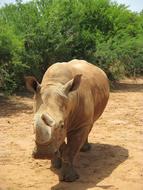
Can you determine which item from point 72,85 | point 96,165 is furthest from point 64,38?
point 72,85

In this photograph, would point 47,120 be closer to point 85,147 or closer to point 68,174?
point 68,174

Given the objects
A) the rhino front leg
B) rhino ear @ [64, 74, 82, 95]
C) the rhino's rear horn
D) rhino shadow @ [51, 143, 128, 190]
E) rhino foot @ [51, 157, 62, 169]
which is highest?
rhino ear @ [64, 74, 82, 95]

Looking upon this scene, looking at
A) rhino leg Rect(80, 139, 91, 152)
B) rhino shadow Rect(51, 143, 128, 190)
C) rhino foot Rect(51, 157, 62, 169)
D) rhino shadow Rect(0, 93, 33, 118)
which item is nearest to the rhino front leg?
rhino shadow Rect(51, 143, 128, 190)

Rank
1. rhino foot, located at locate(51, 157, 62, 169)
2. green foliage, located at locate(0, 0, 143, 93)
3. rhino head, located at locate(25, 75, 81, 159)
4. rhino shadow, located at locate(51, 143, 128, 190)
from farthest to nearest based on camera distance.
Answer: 1. green foliage, located at locate(0, 0, 143, 93)
2. rhino foot, located at locate(51, 157, 62, 169)
3. rhino shadow, located at locate(51, 143, 128, 190)
4. rhino head, located at locate(25, 75, 81, 159)

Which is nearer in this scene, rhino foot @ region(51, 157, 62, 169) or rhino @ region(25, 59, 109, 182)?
rhino @ region(25, 59, 109, 182)

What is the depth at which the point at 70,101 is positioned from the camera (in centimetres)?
632

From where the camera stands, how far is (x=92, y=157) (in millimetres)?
7766

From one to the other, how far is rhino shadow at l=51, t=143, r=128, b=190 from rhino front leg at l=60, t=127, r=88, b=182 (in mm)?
107

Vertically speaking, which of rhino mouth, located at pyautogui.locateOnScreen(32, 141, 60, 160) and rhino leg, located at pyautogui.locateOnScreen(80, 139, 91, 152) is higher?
rhino mouth, located at pyautogui.locateOnScreen(32, 141, 60, 160)

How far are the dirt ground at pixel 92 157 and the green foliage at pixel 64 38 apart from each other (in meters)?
2.36

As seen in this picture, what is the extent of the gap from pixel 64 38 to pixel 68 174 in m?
10.5

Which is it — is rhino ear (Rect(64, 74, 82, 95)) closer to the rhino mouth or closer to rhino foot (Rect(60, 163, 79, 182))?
the rhino mouth

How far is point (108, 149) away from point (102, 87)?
43.7 inches

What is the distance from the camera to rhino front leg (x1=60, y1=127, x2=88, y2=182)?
21.3 feet
